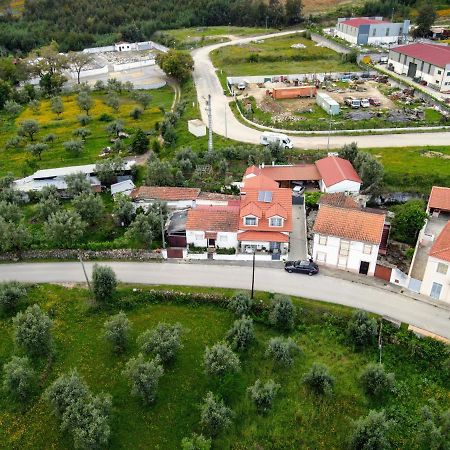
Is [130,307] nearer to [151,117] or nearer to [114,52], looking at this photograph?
[151,117]

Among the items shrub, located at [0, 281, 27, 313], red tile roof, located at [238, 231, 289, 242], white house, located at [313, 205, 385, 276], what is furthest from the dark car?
shrub, located at [0, 281, 27, 313]

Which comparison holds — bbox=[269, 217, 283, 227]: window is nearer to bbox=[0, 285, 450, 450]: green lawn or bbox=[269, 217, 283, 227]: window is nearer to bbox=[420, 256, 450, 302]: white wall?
bbox=[0, 285, 450, 450]: green lawn

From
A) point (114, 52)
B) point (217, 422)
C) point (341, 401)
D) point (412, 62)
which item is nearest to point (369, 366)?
point (341, 401)

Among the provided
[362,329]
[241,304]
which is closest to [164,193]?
[241,304]

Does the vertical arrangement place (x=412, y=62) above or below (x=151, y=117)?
above

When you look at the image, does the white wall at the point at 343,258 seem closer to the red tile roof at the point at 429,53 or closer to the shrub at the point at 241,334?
the shrub at the point at 241,334
